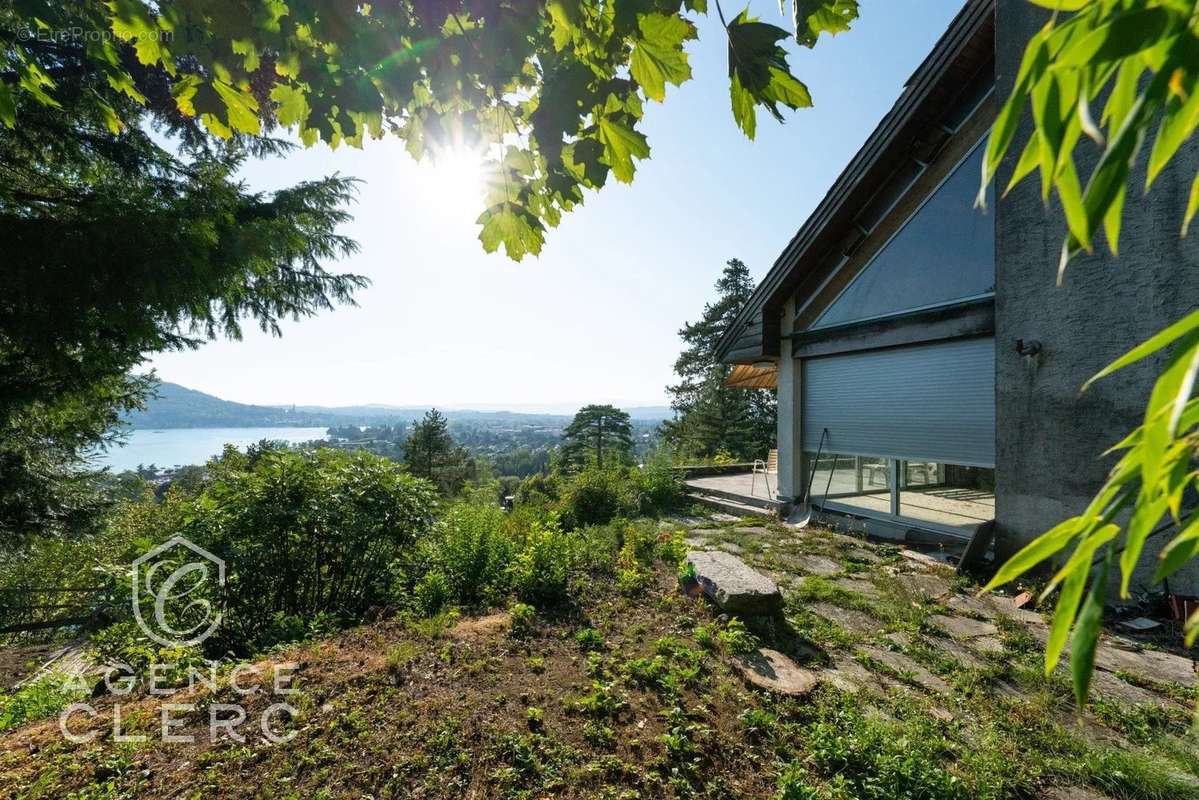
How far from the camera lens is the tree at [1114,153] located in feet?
2.21

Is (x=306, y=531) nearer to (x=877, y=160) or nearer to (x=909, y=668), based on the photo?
(x=909, y=668)

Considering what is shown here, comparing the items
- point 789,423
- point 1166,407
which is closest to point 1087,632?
point 1166,407

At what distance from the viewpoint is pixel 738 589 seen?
4371 mm

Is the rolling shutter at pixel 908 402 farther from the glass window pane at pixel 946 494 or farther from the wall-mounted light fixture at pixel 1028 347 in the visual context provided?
the wall-mounted light fixture at pixel 1028 347

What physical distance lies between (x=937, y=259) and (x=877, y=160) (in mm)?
1559

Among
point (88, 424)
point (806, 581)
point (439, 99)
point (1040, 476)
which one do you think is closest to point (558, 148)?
point (439, 99)

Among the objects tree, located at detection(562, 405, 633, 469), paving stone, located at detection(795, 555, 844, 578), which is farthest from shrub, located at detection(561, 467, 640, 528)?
tree, located at detection(562, 405, 633, 469)

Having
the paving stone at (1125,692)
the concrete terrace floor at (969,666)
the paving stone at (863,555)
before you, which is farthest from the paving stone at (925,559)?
the paving stone at (1125,692)

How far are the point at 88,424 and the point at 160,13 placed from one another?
27.9ft

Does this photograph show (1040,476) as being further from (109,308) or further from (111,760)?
(109,308)

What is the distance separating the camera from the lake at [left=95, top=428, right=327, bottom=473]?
958 cm

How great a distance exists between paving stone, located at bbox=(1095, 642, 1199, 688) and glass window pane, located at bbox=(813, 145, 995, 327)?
3.95 meters

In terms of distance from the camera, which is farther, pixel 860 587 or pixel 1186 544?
pixel 860 587

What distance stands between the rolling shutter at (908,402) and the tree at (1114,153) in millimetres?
6484
